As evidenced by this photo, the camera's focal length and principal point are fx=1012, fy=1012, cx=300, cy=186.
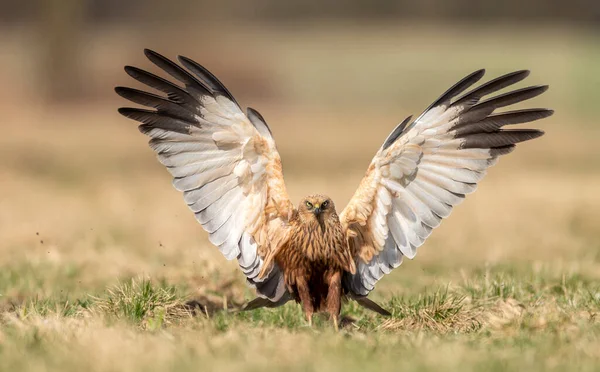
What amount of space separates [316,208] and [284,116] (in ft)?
63.9

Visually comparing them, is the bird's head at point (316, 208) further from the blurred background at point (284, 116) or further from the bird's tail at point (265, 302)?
the blurred background at point (284, 116)

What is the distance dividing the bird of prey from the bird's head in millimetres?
10

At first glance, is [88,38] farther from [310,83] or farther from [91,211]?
[91,211]

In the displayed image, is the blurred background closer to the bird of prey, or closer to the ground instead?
the ground

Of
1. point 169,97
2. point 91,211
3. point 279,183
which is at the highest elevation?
point 169,97

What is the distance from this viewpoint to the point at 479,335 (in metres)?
5.66

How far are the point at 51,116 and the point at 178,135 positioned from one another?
1837 centimetres

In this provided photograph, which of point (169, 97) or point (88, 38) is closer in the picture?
point (169, 97)

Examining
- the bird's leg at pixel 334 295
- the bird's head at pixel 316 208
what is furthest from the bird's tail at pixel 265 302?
the bird's head at pixel 316 208

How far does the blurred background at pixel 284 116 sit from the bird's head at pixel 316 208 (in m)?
1.31

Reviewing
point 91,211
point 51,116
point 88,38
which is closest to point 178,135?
point 91,211

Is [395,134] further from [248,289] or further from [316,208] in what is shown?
[248,289]

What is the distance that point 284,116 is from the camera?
83.7ft

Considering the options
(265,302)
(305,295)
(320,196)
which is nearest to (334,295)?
(305,295)
